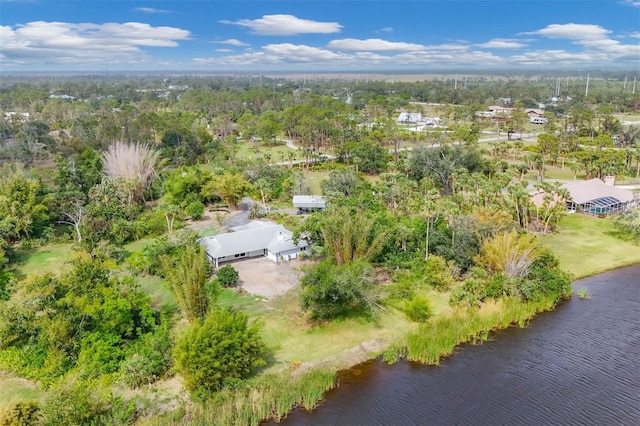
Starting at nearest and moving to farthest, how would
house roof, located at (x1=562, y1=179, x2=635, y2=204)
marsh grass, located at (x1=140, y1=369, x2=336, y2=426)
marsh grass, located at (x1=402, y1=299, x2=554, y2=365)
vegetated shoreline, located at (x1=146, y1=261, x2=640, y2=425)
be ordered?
marsh grass, located at (x1=140, y1=369, x2=336, y2=426) → vegetated shoreline, located at (x1=146, y1=261, x2=640, y2=425) → marsh grass, located at (x1=402, y1=299, x2=554, y2=365) → house roof, located at (x1=562, y1=179, x2=635, y2=204)

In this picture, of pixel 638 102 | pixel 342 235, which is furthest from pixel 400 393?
pixel 638 102

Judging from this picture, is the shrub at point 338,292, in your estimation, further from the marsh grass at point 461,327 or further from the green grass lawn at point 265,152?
the green grass lawn at point 265,152

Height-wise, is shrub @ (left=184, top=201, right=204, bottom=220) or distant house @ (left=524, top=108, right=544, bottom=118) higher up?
distant house @ (left=524, top=108, right=544, bottom=118)

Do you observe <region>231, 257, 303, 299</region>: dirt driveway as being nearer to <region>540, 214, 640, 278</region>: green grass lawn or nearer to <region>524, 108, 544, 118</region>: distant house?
<region>540, 214, 640, 278</region>: green grass lawn

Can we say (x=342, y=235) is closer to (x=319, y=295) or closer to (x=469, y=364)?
(x=319, y=295)

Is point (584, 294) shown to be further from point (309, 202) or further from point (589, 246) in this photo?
point (309, 202)

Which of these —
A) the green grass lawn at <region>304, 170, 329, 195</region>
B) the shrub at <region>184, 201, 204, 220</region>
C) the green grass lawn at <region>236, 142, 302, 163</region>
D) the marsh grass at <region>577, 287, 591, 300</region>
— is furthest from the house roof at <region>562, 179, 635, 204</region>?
the green grass lawn at <region>236, 142, 302, 163</region>

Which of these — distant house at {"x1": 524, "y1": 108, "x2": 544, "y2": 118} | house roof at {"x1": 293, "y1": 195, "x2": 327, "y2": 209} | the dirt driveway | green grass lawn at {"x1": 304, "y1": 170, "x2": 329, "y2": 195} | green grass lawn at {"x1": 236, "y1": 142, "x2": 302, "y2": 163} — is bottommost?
the dirt driveway

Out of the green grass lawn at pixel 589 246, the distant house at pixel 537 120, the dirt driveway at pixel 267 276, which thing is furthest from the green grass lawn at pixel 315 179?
the distant house at pixel 537 120
